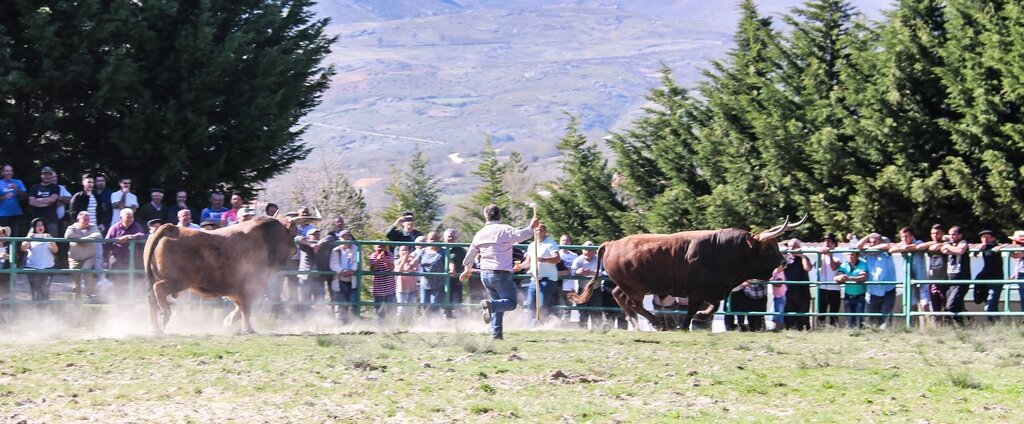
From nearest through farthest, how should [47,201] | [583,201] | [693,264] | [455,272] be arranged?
[693,264] < [455,272] < [47,201] < [583,201]

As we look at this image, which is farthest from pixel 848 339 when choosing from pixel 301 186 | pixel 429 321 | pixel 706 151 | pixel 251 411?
pixel 301 186

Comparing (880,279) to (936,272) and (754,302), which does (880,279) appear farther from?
(754,302)

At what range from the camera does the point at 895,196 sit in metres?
25.9

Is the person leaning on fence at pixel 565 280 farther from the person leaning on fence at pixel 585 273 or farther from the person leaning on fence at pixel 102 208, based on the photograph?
the person leaning on fence at pixel 102 208

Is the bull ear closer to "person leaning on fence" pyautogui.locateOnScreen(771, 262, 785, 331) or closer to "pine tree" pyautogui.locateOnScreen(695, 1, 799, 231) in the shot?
"person leaning on fence" pyautogui.locateOnScreen(771, 262, 785, 331)

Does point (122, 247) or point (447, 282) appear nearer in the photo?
point (122, 247)

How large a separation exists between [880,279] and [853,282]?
1.36 ft

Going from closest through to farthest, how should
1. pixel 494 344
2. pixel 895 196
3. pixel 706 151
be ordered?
pixel 494 344 → pixel 895 196 → pixel 706 151

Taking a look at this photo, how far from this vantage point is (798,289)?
19953 millimetres

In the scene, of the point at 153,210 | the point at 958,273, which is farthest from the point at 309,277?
the point at 958,273

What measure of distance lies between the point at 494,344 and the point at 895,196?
12616 millimetres

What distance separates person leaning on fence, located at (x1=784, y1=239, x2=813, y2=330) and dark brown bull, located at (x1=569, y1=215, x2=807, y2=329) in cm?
114

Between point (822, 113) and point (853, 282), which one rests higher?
point (822, 113)

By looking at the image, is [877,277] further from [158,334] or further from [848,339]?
[158,334]
